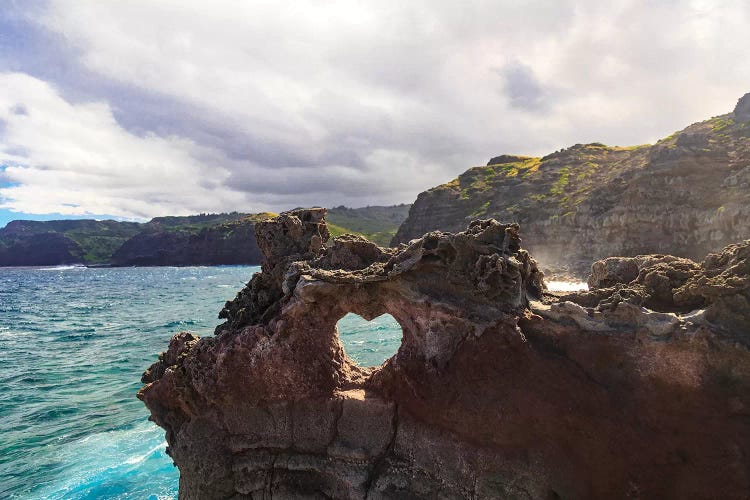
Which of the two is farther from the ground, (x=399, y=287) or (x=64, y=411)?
(x=399, y=287)

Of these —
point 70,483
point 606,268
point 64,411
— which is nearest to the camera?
point 606,268

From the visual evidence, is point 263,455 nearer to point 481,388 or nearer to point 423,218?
point 481,388

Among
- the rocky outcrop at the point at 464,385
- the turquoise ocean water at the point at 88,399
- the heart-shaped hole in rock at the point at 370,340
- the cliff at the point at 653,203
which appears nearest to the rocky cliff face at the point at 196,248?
the cliff at the point at 653,203

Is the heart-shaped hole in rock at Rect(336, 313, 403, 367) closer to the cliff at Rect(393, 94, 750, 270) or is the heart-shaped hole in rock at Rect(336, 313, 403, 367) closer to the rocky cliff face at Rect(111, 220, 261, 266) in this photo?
the cliff at Rect(393, 94, 750, 270)

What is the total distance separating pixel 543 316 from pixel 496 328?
835mm

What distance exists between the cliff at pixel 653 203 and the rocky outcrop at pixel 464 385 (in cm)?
4855

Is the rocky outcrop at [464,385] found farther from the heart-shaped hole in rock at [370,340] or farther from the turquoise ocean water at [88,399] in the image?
the heart-shaped hole in rock at [370,340]

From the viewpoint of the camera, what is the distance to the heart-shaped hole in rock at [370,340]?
22.7m

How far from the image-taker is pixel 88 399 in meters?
19.9

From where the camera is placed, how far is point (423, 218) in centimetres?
10381

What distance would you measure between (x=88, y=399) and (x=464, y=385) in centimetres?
1966

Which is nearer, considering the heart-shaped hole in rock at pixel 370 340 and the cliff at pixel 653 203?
the heart-shaped hole in rock at pixel 370 340

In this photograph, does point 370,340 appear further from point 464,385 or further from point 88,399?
point 464,385

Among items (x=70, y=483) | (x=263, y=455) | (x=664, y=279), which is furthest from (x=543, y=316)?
(x=70, y=483)
